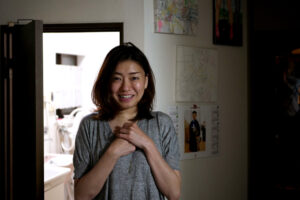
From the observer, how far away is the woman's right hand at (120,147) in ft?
3.45

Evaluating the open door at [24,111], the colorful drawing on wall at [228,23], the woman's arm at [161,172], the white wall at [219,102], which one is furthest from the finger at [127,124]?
the colorful drawing on wall at [228,23]

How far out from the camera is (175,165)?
1.14 metres

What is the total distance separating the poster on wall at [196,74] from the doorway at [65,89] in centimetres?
131

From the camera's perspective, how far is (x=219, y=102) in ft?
7.07

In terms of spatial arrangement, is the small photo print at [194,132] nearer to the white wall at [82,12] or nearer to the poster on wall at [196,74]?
the poster on wall at [196,74]

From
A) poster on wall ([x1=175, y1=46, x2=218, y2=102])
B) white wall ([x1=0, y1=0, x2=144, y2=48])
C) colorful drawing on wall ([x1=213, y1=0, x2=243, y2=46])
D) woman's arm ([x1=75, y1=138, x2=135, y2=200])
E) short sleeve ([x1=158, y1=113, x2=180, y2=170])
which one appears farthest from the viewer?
colorful drawing on wall ([x1=213, y1=0, x2=243, y2=46])

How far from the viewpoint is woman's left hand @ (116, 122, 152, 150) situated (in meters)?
1.07

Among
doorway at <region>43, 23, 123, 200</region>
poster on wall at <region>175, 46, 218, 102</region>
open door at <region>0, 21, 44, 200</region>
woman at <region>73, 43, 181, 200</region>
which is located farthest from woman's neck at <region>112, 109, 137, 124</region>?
doorway at <region>43, 23, 123, 200</region>

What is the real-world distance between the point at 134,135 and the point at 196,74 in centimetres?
111

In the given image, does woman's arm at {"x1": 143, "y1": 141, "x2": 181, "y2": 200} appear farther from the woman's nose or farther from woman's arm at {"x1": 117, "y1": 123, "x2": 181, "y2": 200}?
the woman's nose

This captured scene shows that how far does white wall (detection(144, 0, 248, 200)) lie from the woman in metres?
0.74
